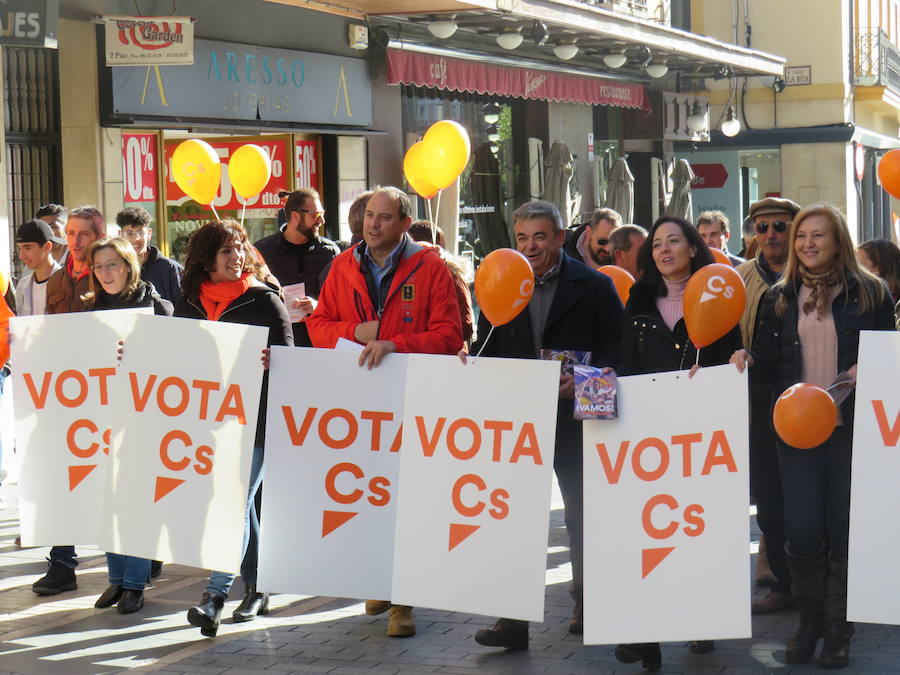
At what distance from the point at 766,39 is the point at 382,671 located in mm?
27916

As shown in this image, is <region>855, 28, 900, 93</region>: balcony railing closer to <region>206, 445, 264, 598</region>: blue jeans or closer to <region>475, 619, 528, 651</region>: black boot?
<region>206, 445, 264, 598</region>: blue jeans

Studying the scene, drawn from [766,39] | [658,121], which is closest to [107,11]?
[658,121]

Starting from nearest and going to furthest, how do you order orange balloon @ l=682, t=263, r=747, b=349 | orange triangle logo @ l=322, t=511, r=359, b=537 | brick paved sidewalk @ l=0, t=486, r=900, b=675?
orange balloon @ l=682, t=263, r=747, b=349
brick paved sidewalk @ l=0, t=486, r=900, b=675
orange triangle logo @ l=322, t=511, r=359, b=537

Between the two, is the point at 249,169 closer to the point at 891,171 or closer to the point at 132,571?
the point at 132,571

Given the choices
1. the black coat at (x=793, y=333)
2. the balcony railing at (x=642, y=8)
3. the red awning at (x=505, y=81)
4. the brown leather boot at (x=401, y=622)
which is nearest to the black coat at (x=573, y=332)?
the black coat at (x=793, y=333)

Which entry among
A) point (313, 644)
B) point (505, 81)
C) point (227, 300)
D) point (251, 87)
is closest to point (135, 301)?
point (227, 300)

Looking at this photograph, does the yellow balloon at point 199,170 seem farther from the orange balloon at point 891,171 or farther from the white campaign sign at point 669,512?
the white campaign sign at point 669,512

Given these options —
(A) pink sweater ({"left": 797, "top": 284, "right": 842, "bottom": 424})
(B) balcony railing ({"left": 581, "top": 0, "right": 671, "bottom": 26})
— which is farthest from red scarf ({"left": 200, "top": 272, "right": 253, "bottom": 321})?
(B) balcony railing ({"left": 581, "top": 0, "right": 671, "bottom": 26})

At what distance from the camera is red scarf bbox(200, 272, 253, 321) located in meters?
6.20

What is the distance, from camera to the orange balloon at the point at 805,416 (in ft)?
17.0

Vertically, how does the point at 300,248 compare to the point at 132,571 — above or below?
above

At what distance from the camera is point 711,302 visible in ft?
17.9

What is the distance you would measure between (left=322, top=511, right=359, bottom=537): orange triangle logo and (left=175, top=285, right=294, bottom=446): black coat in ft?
1.55

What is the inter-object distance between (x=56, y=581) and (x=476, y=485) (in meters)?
2.54
